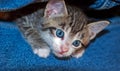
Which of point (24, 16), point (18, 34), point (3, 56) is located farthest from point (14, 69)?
point (24, 16)

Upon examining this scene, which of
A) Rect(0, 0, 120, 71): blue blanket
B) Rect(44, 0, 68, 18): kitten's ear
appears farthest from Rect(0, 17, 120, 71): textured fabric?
Rect(44, 0, 68, 18): kitten's ear

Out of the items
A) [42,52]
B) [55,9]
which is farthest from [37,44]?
[55,9]

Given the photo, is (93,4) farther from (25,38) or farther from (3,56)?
(3,56)

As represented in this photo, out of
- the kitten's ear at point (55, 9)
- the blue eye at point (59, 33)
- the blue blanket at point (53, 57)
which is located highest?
the kitten's ear at point (55, 9)

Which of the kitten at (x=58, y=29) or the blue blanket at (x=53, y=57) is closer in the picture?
the blue blanket at (x=53, y=57)

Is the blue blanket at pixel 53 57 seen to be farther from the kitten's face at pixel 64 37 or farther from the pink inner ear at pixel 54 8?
the pink inner ear at pixel 54 8

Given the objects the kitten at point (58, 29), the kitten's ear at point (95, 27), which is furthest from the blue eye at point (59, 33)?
the kitten's ear at point (95, 27)
